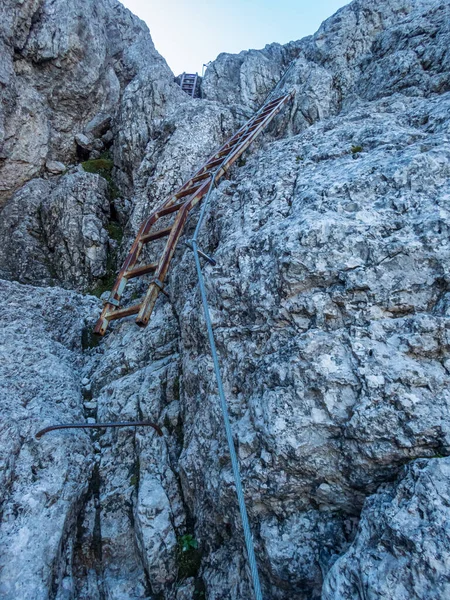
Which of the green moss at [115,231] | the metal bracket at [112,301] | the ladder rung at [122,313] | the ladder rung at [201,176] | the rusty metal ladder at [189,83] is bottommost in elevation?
the ladder rung at [122,313]

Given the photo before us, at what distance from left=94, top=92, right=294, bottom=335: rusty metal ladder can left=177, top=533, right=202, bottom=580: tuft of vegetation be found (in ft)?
13.0

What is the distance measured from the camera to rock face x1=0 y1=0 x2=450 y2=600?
134 inches

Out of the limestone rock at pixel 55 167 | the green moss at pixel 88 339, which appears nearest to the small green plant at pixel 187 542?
the green moss at pixel 88 339

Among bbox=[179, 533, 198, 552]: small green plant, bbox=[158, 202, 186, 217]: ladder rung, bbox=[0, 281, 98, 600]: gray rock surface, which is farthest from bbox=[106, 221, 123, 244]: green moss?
bbox=[179, 533, 198, 552]: small green plant

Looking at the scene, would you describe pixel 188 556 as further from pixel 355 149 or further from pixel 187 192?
pixel 187 192

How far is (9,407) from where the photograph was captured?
6012 millimetres

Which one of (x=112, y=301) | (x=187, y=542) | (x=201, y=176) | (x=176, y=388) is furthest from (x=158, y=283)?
(x=187, y=542)

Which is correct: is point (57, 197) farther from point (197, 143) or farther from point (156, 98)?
point (156, 98)

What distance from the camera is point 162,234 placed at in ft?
28.8

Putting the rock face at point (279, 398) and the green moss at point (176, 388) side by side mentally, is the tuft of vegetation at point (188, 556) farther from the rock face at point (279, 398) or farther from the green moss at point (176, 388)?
the green moss at point (176, 388)

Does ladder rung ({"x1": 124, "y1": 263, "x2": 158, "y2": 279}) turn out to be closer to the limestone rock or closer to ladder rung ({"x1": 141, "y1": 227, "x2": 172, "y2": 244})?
ladder rung ({"x1": 141, "y1": 227, "x2": 172, "y2": 244})

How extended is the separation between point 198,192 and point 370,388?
682 cm

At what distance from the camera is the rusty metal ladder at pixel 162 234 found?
7637mm

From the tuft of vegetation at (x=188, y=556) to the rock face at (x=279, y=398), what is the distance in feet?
0.07
